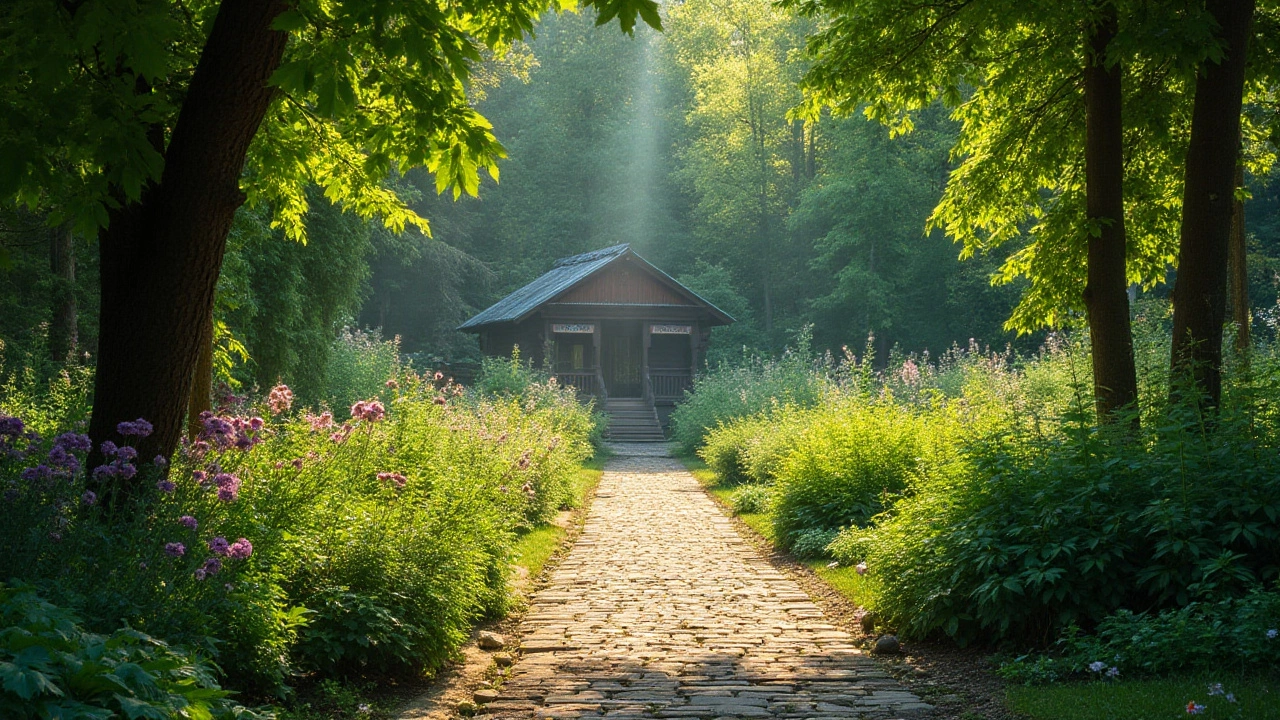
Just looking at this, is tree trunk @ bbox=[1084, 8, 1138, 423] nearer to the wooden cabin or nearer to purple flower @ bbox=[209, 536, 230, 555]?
purple flower @ bbox=[209, 536, 230, 555]

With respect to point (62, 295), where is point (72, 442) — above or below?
below

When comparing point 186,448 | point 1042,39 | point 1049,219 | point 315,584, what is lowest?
point 315,584

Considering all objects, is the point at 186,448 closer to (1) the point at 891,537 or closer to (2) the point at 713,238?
(1) the point at 891,537

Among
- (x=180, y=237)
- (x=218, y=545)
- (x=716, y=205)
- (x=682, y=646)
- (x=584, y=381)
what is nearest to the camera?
(x=218, y=545)

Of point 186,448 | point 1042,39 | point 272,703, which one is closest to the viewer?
point 272,703

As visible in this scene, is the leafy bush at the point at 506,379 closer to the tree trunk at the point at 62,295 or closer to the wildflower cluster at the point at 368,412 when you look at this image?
the tree trunk at the point at 62,295

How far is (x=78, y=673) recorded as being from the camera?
10.3 feet

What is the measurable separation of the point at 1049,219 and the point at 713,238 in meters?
42.9

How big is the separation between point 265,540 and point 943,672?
406cm

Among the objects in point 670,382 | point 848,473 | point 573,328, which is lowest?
point 848,473

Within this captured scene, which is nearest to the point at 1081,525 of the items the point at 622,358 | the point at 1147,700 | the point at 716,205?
the point at 1147,700

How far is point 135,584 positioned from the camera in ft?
14.4

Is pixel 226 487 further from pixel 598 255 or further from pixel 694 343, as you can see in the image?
pixel 598 255

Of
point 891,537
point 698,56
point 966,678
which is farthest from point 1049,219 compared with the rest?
point 698,56
